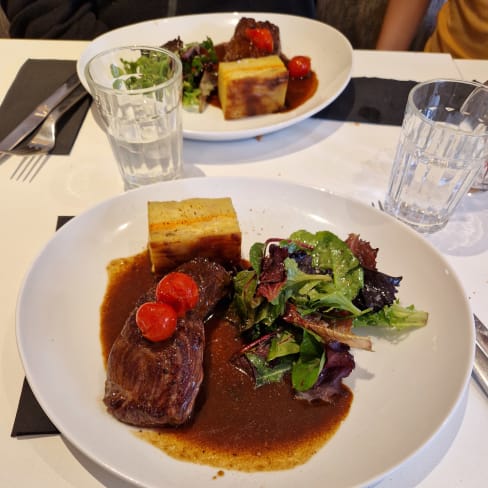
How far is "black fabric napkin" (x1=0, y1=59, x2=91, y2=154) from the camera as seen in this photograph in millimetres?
2502

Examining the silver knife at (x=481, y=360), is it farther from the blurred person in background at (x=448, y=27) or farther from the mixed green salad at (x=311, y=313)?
the blurred person in background at (x=448, y=27)

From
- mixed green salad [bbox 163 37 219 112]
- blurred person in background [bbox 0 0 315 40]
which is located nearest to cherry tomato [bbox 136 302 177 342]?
mixed green salad [bbox 163 37 219 112]

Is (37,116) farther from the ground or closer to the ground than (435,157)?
closer to the ground

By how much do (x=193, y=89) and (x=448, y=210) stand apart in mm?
1632

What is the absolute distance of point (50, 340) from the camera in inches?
58.4

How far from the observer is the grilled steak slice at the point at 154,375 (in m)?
1.32

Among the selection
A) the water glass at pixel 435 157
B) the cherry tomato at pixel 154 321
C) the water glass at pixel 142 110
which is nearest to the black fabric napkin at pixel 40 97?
the water glass at pixel 142 110

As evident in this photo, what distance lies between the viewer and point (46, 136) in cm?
244

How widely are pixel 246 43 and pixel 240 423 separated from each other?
236 cm

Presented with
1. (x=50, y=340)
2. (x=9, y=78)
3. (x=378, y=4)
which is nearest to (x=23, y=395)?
(x=50, y=340)

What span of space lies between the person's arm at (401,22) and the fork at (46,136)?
2661 mm

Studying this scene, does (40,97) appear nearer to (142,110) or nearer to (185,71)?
(185,71)

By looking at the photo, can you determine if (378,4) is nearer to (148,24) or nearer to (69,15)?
(148,24)

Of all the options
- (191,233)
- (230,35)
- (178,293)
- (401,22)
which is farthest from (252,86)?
(401,22)
